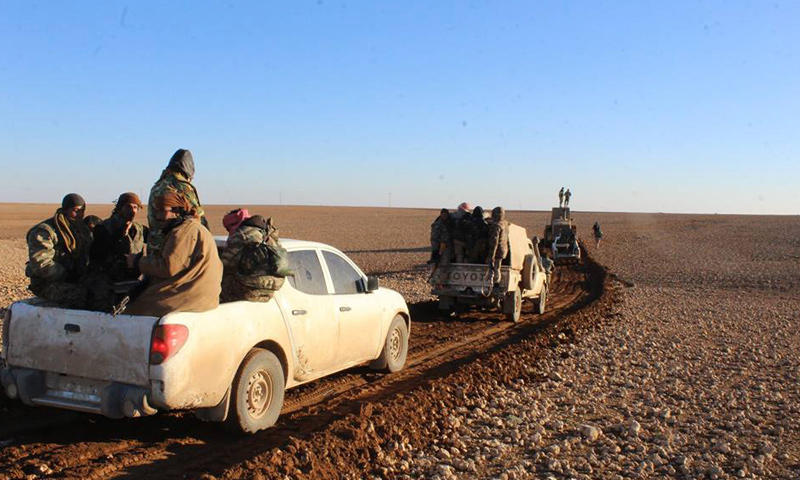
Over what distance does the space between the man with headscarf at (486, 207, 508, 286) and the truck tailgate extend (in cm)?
925

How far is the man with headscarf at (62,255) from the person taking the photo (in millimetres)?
5945

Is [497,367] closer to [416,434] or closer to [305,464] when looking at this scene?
[416,434]

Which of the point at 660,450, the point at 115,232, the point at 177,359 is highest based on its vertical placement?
the point at 115,232

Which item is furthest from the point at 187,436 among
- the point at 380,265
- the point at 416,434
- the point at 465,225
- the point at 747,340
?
the point at 380,265

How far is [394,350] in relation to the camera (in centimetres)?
874

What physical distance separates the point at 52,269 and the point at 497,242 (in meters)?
9.15

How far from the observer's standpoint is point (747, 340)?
11.9 meters

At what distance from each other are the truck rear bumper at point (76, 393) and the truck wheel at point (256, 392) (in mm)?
749

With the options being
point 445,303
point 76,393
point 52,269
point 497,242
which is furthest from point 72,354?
point 445,303

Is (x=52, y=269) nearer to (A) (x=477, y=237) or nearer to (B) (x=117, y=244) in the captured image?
(B) (x=117, y=244)

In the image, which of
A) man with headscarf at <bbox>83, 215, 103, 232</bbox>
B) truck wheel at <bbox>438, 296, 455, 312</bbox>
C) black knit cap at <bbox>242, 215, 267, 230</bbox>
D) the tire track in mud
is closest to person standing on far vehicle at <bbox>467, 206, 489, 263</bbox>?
truck wheel at <bbox>438, 296, 455, 312</bbox>

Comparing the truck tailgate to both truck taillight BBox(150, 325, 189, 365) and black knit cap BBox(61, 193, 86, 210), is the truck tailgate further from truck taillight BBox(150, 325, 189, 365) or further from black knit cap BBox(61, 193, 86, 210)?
black knit cap BBox(61, 193, 86, 210)

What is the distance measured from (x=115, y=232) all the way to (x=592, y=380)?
237 inches

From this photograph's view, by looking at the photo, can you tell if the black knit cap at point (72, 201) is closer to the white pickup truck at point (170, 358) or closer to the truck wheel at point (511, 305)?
the white pickup truck at point (170, 358)
